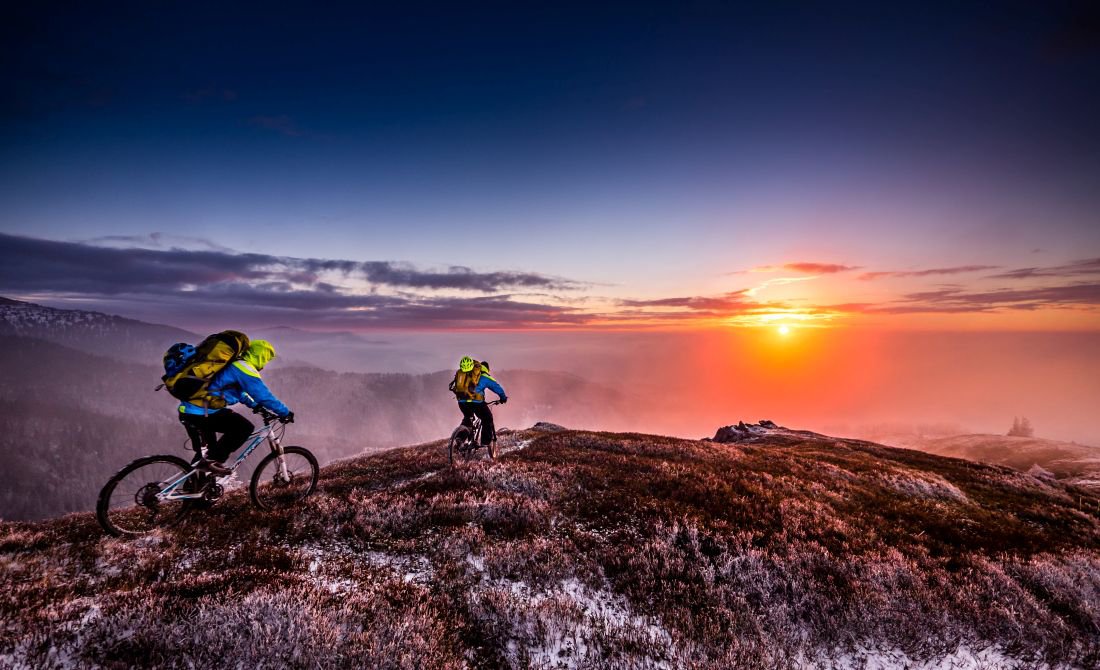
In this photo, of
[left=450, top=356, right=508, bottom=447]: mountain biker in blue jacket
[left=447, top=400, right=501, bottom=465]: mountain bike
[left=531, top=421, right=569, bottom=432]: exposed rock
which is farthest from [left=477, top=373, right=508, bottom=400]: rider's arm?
[left=531, top=421, right=569, bottom=432]: exposed rock

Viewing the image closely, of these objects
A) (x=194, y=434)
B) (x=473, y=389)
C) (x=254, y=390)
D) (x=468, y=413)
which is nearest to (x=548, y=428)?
(x=468, y=413)

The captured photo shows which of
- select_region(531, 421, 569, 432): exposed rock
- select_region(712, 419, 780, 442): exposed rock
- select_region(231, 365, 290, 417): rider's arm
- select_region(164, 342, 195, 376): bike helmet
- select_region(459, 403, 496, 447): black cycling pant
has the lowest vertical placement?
select_region(712, 419, 780, 442): exposed rock

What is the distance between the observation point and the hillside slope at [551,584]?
6.03m

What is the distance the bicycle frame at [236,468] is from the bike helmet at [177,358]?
1.95m

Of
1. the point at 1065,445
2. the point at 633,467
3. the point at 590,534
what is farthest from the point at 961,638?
the point at 1065,445

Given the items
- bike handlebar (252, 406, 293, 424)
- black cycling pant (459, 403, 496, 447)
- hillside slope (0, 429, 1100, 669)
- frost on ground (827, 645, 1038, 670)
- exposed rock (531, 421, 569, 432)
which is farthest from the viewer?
exposed rock (531, 421, 569, 432)

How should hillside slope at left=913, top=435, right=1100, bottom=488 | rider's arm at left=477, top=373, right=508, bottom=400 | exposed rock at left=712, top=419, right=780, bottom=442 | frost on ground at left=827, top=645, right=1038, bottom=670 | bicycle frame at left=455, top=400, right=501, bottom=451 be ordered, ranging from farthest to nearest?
hillside slope at left=913, top=435, right=1100, bottom=488 → exposed rock at left=712, top=419, right=780, bottom=442 → bicycle frame at left=455, top=400, right=501, bottom=451 → rider's arm at left=477, top=373, right=508, bottom=400 → frost on ground at left=827, top=645, right=1038, bottom=670

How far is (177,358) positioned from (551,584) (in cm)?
863

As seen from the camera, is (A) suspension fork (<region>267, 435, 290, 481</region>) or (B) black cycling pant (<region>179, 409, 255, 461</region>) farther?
(A) suspension fork (<region>267, 435, 290, 481</region>)

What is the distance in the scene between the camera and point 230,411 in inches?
375

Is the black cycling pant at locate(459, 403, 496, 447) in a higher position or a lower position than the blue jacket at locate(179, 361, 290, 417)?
lower

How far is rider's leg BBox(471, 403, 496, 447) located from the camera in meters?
15.5

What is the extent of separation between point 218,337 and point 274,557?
178 inches

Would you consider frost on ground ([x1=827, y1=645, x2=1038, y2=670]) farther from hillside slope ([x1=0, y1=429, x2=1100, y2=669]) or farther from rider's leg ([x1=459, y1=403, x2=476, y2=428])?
rider's leg ([x1=459, y1=403, x2=476, y2=428])
